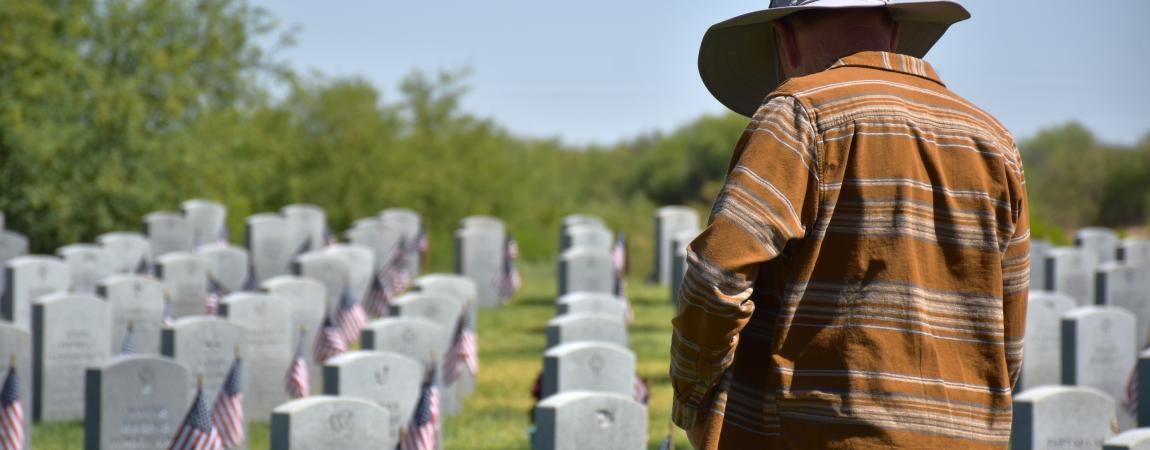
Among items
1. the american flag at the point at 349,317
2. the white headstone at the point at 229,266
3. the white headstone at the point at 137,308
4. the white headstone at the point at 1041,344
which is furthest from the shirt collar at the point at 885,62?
the white headstone at the point at 229,266

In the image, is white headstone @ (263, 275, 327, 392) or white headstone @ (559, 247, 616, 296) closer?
white headstone @ (263, 275, 327, 392)

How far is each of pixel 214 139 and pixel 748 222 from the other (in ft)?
62.4

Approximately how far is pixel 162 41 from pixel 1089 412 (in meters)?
17.0

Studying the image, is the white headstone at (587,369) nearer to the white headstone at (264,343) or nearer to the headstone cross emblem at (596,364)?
the headstone cross emblem at (596,364)

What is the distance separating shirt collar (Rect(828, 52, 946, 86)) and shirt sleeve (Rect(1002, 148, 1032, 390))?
0.97 ft

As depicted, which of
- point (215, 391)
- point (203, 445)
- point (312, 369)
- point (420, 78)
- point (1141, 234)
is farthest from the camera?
point (1141, 234)

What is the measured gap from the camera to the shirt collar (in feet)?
8.74

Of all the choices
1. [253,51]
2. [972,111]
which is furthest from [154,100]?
[972,111]

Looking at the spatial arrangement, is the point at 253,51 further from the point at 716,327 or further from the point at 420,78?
the point at 716,327

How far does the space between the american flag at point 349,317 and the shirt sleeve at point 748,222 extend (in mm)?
8900

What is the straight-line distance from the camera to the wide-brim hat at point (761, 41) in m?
2.68

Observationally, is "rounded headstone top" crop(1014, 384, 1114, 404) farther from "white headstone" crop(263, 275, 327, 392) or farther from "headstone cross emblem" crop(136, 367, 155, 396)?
"white headstone" crop(263, 275, 327, 392)

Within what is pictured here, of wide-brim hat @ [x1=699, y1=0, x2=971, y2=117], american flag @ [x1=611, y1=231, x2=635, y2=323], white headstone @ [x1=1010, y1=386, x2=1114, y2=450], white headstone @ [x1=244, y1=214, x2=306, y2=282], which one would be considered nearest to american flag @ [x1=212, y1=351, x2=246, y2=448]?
white headstone @ [x1=1010, y1=386, x2=1114, y2=450]

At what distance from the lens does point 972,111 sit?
270 centimetres
